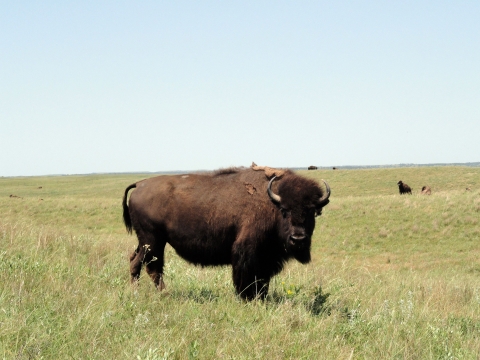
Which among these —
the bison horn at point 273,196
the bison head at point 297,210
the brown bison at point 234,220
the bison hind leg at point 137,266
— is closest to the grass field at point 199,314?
the bison hind leg at point 137,266

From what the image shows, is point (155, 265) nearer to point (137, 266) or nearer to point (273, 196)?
point (137, 266)

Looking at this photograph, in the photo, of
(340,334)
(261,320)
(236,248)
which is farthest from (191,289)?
→ (340,334)

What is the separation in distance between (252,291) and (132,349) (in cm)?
301

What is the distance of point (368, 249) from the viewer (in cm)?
2211

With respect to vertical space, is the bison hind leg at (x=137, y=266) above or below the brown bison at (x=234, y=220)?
below

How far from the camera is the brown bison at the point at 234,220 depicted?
674 centimetres

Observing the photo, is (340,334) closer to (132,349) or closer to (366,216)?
(132,349)

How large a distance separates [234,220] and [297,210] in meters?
0.95

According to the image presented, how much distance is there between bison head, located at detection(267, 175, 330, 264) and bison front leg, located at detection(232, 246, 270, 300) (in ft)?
1.78

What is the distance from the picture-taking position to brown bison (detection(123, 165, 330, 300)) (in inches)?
265

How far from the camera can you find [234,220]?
6973mm

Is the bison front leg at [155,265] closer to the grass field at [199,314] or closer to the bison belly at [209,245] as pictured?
the grass field at [199,314]

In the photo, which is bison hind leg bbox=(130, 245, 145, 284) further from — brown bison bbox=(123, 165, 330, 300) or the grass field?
the grass field

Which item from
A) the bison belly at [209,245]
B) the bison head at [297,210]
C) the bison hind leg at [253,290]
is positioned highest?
the bison head at [297,210]
